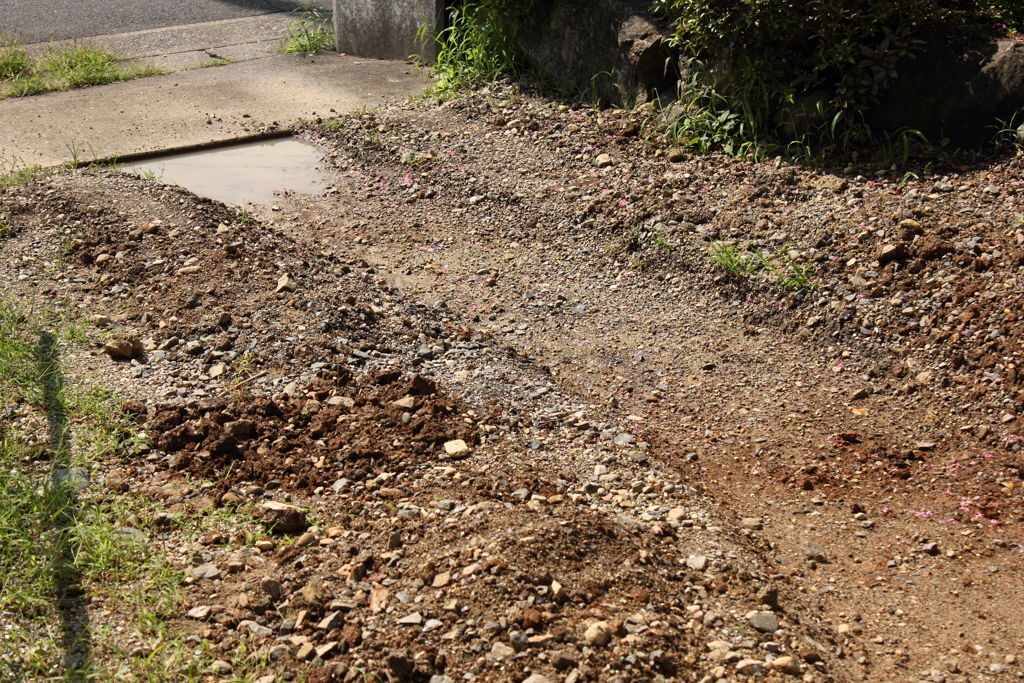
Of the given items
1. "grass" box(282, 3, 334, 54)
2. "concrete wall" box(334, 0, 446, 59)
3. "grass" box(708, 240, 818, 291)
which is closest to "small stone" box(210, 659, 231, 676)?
"grass" box(708, 240, 818, 291)

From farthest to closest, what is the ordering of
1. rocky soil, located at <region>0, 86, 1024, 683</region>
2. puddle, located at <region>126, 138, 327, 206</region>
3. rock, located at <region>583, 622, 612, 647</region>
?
puddle, located at <region>126, 138, 327, 206</region> < rocky soil, located at <region>0, 86, 1024, 683</region> < rock, located at <region>583, 622, 612, 647</region>

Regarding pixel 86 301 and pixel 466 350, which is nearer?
pixel 466 350

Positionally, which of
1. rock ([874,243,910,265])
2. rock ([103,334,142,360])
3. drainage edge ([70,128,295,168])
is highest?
drainage edge ([70,128,295,168])

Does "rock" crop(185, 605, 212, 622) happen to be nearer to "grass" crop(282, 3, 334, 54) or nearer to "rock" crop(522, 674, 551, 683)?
"rock" crop(522, 674, 551, 683)

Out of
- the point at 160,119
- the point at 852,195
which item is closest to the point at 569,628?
the point at 852,195

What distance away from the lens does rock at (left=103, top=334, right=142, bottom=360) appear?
3818mm

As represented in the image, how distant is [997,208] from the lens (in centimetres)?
438

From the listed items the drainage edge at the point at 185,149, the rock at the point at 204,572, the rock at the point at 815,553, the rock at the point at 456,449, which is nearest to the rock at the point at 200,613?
the rock at the point at 204,572

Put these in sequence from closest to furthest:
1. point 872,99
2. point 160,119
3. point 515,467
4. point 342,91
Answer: point 515,467 → point 872,99 → point 160,119 → point 342,91

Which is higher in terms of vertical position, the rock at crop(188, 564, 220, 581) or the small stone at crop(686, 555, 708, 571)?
the rock at crop(188, 564, 220, 581)

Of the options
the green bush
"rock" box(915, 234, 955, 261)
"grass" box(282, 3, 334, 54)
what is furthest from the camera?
"grass" box(282, 3, 334, 54)

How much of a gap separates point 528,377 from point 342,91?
14.9ft

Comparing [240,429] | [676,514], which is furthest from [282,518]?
[676,514]

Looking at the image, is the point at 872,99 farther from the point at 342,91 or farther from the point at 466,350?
the point at 342,91
